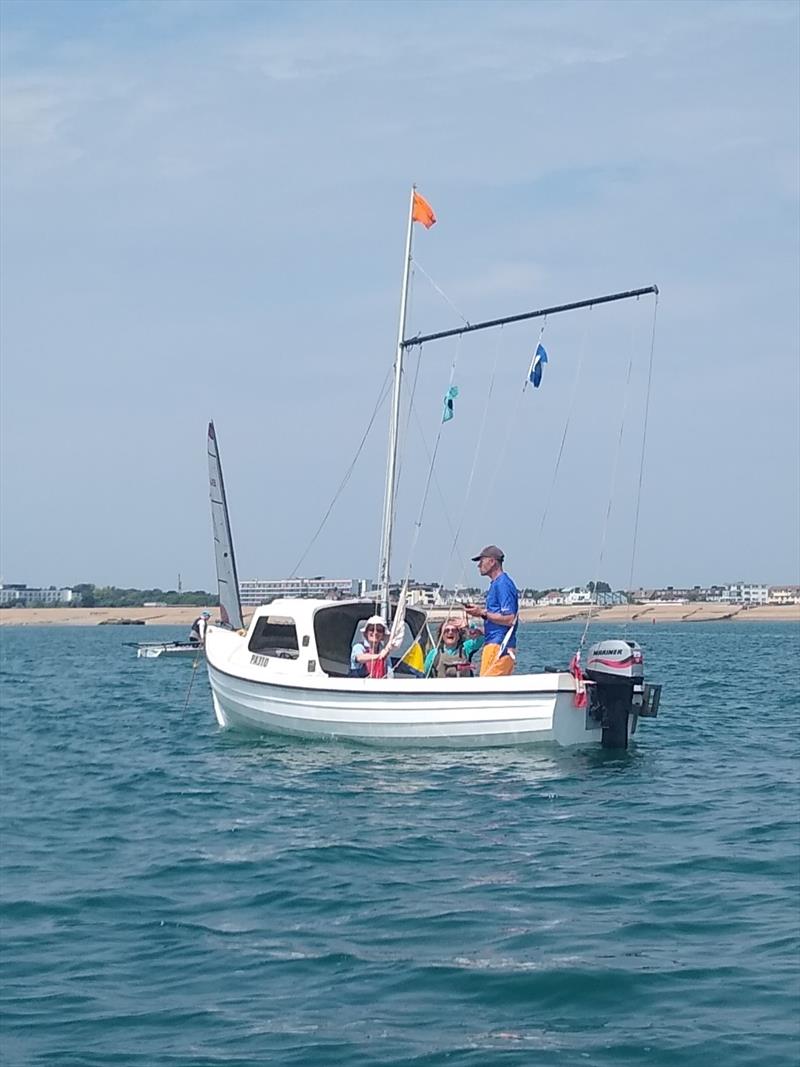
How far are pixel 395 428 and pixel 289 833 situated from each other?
9639mm

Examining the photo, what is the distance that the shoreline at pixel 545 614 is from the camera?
6014 inches

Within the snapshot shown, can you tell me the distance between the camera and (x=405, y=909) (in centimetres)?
899

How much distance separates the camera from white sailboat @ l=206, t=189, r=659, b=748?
16.6m

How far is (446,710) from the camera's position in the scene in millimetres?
17000

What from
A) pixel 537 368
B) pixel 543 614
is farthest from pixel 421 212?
pixel 543 614

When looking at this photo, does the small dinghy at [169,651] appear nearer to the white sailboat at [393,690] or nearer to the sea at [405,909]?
the white sailboat at [393,690]

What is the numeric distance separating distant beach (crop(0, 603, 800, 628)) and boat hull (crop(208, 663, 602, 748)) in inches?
4664

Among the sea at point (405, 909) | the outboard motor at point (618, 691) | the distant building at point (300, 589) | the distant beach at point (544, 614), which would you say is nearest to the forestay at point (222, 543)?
the distant building at point (300, 589)

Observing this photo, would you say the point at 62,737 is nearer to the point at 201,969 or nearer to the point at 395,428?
the point at 395,428

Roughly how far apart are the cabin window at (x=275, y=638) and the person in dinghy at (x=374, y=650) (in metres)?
1.67

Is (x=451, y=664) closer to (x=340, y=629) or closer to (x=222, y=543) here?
(x=340, y=629)

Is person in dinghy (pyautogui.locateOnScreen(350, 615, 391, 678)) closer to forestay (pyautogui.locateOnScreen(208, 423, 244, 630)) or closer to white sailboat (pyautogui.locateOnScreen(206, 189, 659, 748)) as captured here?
white sailboat (pyautogui.locateOnScreen(206, 189, 659, 748))

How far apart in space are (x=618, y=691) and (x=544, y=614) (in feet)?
455

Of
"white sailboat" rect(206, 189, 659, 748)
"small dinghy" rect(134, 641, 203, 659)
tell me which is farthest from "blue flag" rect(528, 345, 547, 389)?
"small dinghy" rect(134, 641, 203, 659)
